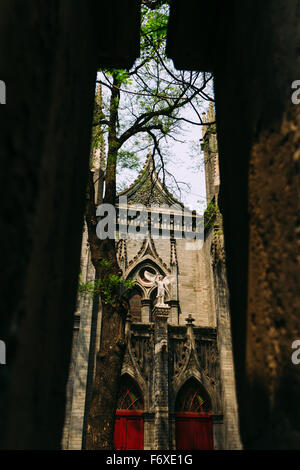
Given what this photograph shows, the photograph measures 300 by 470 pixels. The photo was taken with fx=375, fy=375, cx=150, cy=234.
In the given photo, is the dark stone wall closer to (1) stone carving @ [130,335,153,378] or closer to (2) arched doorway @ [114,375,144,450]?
(1) stone carving @ [130,335,153,378]

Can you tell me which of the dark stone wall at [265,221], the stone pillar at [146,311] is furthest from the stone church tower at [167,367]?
the dark stone wall at [265,221]

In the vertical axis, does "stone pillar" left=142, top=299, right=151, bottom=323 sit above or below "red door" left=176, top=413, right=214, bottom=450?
above

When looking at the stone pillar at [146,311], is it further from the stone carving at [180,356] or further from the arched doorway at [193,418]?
the arched doorway at [193,418]

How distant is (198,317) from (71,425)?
7.85 metres

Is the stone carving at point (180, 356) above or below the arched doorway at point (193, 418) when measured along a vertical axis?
above

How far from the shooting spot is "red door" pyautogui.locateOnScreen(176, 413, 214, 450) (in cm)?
1460

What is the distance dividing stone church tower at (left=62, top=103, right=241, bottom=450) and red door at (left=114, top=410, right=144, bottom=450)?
3 centimetres

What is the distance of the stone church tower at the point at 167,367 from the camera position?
14203 millimetres

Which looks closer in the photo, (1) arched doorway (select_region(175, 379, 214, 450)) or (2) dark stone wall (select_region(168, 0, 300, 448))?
(2) dark stone wall (select_region(168, 0, 300, 448))

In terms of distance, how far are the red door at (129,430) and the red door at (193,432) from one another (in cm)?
147

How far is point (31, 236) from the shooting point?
41.1 inches

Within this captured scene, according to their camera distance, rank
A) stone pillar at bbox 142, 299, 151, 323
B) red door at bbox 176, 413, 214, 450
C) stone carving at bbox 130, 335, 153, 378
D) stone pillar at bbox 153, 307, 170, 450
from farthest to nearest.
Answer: stone pillar at bbox 142, 299, 151, 323 → stone carving at bbox 130, 335, 153, 378 → red door at bbox 176, 413, 214, 450 → stone pillar at bbox 153, 307, 170, 450

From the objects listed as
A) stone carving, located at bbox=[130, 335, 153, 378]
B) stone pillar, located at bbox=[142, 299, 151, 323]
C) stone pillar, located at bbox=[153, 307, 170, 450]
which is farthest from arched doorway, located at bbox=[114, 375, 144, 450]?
stone pillar, located at bbox=[142, 299, 151, 323]
